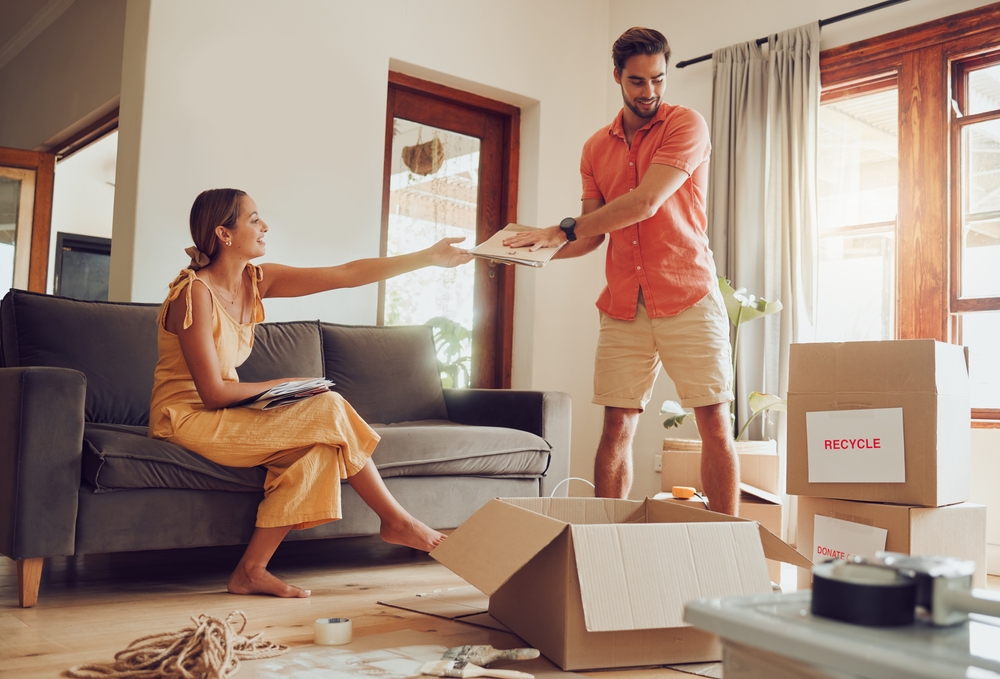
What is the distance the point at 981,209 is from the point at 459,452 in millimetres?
2344

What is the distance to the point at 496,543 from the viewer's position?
156 centimetres

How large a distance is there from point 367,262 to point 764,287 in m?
1.97

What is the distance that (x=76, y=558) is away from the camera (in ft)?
8.54

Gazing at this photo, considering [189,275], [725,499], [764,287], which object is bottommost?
[725,499]

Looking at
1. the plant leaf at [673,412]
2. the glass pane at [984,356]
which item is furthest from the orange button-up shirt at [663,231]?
the glass pane at [984,356]

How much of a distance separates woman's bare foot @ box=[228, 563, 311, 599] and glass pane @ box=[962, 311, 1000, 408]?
2695 mm

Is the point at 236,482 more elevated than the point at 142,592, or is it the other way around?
the point at 236,482

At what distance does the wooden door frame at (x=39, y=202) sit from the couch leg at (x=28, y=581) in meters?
3.64

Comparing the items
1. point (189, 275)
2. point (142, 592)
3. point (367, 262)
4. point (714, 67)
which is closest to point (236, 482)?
point (142, 592)

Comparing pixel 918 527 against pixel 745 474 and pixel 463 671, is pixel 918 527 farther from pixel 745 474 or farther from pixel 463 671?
pixel 463 671

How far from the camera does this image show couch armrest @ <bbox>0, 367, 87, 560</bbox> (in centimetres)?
186

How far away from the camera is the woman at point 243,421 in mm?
2084

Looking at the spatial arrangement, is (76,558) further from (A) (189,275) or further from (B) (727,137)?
(B) (727,137)

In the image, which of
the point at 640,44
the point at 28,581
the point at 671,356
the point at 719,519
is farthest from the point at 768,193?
the point at 28,581
